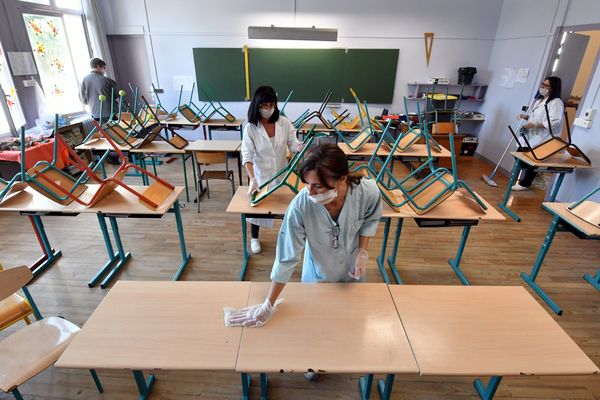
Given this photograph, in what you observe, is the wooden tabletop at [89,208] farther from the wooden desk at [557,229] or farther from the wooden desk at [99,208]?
the wooden desk at [557,229]

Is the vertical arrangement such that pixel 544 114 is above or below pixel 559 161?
above

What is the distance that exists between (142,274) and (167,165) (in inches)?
131

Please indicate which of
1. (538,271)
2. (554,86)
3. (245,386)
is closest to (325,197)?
(245,386)

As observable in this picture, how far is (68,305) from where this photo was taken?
250cm

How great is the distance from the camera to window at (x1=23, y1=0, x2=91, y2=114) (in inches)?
199

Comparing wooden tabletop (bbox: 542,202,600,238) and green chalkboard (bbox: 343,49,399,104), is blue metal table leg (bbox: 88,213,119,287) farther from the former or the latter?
green chalkboard (bbox: 343,49,399,104)

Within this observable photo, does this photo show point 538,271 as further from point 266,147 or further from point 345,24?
point 345,24

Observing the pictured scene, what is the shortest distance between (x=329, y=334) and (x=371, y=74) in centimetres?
598

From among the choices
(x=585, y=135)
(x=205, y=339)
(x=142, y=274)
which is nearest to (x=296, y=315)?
(x=205, y=339)

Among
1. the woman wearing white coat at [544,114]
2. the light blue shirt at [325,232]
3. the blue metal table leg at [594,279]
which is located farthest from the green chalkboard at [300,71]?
the light blue shirt at [325,232]

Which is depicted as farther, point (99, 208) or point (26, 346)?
point (99, 208)

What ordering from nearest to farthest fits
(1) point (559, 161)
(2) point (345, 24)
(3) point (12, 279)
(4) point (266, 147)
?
(3) point (12, 279), (4) point (266, 147), (1) point (559, 161), (2) point (345, 24)

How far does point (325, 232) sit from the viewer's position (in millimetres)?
1433

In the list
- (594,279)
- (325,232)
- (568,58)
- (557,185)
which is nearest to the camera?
(325,232)
